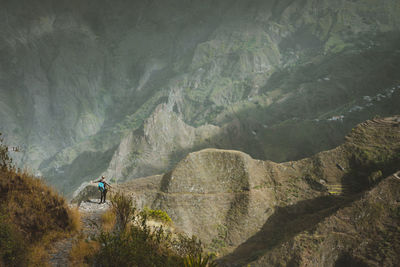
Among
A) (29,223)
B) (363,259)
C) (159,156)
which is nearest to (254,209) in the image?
(363,259)

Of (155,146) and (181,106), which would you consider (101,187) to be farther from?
(181,106)

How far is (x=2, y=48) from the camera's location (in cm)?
14875

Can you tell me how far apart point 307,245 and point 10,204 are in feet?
65.6

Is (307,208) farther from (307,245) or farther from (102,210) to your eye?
(102,210)

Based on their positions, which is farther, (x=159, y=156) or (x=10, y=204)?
(x=159, y=156)

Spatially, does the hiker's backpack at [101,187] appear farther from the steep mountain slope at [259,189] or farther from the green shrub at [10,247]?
A: the steep mountain slope at [259,189]

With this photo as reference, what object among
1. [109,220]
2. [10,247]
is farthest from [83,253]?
[109,220]

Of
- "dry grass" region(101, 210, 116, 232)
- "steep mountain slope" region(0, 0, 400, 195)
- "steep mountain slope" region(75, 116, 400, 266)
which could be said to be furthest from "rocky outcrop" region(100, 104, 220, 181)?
"dry grass" region(101, 210, 116, 232)

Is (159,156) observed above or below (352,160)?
above

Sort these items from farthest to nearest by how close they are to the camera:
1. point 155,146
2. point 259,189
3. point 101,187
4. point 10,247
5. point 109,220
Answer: point 155,146 → point 259,189 → point 101,187 → point 109,220 → point 10,247

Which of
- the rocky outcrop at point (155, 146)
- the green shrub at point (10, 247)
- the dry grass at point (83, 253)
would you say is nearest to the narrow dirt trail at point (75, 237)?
the dry grass at point (83, 253)

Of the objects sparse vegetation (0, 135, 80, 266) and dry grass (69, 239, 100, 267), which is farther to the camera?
dry grass (69, 239, 100, 267)

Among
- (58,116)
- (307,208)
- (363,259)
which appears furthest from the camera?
(58,116)

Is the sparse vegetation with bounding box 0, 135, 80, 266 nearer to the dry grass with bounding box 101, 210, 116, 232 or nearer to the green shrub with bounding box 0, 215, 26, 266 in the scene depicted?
the green shrub with bounding box 0, 215, 26, 266
